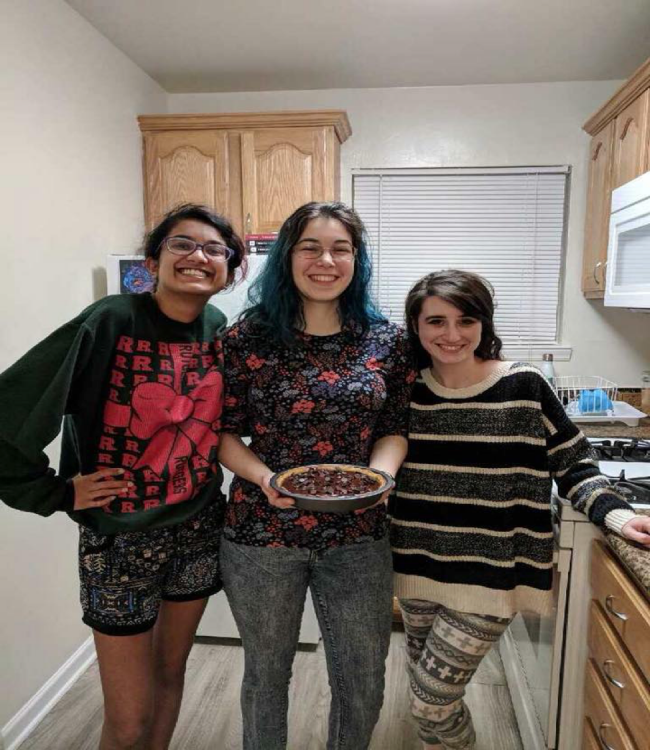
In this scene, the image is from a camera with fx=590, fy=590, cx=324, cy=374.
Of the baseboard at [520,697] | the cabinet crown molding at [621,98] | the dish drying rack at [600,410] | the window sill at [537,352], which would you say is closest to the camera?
the baseboard at [520,697]

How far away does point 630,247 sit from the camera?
6.53 feet

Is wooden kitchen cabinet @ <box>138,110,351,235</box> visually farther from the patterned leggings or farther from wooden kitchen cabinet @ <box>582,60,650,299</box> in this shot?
the patterned leggings

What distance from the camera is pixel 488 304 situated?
4.28ft

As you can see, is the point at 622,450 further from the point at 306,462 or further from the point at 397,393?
the point at 306,462

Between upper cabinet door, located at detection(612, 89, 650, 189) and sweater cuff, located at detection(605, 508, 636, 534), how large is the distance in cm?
149

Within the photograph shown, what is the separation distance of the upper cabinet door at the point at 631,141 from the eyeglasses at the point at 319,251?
1511mm

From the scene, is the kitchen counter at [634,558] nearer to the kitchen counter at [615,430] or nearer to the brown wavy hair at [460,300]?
the brown wavy hair at [460,300]

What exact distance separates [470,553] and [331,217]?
82 centimetres

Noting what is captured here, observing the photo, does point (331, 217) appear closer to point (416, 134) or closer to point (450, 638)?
point (450, 638)

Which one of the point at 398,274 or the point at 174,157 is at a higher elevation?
the point at 174,157

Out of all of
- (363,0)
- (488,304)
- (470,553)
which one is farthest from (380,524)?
(363,0)

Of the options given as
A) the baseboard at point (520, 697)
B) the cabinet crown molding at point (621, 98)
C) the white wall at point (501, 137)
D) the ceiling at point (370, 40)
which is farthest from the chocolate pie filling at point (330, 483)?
the white wall at point (501, 137)

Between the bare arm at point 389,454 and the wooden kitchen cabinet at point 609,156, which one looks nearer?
the bare arm at point 389,454

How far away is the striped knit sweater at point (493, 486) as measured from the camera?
1.31 m
